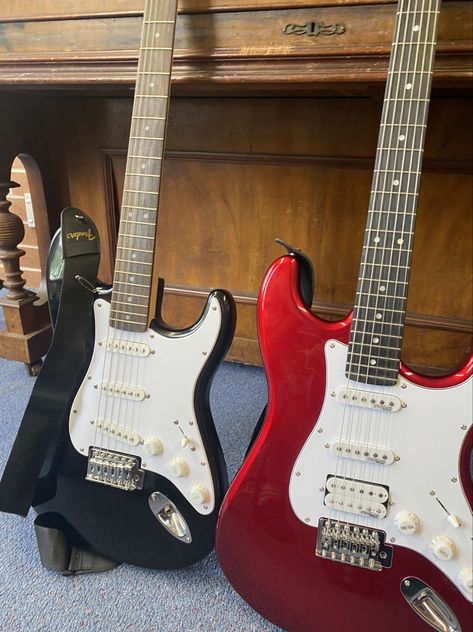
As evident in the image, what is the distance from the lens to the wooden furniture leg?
3.93ft

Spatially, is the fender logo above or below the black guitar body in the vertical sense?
above

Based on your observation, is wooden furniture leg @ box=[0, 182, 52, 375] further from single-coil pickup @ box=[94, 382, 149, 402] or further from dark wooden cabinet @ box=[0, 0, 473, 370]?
single-coil pickup @ box=[94, 382, 149, 402]

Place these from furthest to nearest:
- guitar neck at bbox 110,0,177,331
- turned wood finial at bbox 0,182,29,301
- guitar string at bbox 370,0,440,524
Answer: turned wood finial at bbox 0,182,29,301 < guitar neck at bbox 110,0,177,331 < guitar string at bbox 370,0,440,524

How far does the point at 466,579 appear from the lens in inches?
21.9

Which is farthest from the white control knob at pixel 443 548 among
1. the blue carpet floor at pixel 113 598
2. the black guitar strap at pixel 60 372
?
the black guitar strap at pixel 60 372

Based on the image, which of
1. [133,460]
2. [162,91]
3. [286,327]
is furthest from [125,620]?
[162,91]

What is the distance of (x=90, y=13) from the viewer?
27.7 inches

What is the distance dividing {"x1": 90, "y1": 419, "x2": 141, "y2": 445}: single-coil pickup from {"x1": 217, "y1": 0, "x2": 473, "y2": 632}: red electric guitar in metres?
0.18

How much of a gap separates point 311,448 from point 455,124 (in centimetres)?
81

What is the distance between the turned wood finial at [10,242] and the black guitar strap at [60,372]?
1.74ft

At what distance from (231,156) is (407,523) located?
0.93m

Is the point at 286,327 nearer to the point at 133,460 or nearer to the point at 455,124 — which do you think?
the point at 133,460

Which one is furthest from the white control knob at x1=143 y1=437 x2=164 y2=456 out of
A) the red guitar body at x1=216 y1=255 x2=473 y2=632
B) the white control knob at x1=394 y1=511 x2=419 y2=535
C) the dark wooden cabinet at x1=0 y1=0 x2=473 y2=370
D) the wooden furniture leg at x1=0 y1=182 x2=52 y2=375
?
the wooden furniture leg at x1=0 y1=182 x2=52 y2=375

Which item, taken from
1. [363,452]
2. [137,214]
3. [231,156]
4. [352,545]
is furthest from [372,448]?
[231,156]
